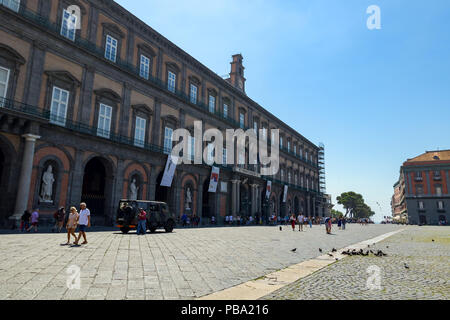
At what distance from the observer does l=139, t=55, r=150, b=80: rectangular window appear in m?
26.3

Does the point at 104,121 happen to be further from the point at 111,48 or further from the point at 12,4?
the point at 12,4

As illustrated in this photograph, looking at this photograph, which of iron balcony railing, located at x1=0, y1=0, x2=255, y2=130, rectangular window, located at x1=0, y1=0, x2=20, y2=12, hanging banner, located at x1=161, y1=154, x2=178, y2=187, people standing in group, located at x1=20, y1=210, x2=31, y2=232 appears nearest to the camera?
people standing in group, located at x1=20, y1=210, x2=31, y2=232

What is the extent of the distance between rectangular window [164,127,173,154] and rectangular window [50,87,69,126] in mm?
9385

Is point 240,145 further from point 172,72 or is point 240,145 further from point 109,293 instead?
point 109,293

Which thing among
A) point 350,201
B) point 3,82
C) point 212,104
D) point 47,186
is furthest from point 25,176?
point 350,201

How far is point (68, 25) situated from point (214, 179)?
18586 mm

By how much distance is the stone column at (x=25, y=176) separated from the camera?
16.8m

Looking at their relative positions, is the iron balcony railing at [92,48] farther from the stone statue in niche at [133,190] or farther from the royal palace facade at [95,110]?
the stone statue in niche at [133,190]

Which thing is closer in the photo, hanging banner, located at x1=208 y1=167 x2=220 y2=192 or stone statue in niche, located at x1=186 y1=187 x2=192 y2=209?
stone statue in niche, located at x1=186 y1=187 x2=192 y2=209

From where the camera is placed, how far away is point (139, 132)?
25469 millimetres

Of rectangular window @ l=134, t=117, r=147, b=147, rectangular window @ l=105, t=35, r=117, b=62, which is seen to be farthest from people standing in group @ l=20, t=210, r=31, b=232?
rectangular window @ l=105, t=35, r=117, b=62

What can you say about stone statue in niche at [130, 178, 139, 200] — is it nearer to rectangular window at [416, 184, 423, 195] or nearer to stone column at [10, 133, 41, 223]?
stone column at [10, 133, 41, 223]
